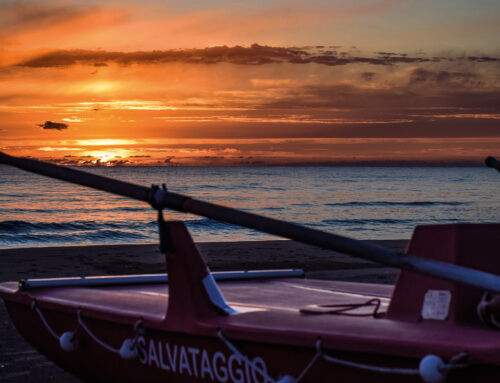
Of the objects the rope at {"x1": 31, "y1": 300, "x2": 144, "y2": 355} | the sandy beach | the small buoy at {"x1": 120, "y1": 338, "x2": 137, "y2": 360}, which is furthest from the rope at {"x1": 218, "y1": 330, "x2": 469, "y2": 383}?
the sandy beach

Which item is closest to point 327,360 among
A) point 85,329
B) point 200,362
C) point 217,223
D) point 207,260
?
point 200,362

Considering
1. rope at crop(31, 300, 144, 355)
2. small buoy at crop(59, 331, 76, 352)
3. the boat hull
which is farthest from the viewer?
small buoy at crop(59, 331, 76, 352)

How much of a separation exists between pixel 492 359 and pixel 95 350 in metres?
2.99

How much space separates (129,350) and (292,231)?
5.51 ft

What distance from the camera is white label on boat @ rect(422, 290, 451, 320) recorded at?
3.52m

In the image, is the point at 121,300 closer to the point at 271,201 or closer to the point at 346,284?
the point at 346,284

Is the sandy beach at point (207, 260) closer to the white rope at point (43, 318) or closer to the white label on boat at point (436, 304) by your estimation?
the white rope at point (43, 318)

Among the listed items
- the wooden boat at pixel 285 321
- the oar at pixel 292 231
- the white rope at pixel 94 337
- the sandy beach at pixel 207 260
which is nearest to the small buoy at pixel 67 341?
the wooden boat at pixel 285 321

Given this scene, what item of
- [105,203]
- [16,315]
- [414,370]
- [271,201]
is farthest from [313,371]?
[271,201]

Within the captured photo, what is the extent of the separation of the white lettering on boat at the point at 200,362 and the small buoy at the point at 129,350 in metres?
0.03

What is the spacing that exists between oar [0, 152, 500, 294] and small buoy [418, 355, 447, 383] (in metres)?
0.35

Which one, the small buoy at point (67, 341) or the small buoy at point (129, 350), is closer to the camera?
the small buoy at point (129, 350)

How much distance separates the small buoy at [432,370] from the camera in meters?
2.90

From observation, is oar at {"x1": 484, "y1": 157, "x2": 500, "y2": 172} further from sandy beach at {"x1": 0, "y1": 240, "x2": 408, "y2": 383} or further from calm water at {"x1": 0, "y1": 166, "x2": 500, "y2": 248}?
calm water at {"x1": 0, "y1": 166, "x2": 500, "y2": 248}
